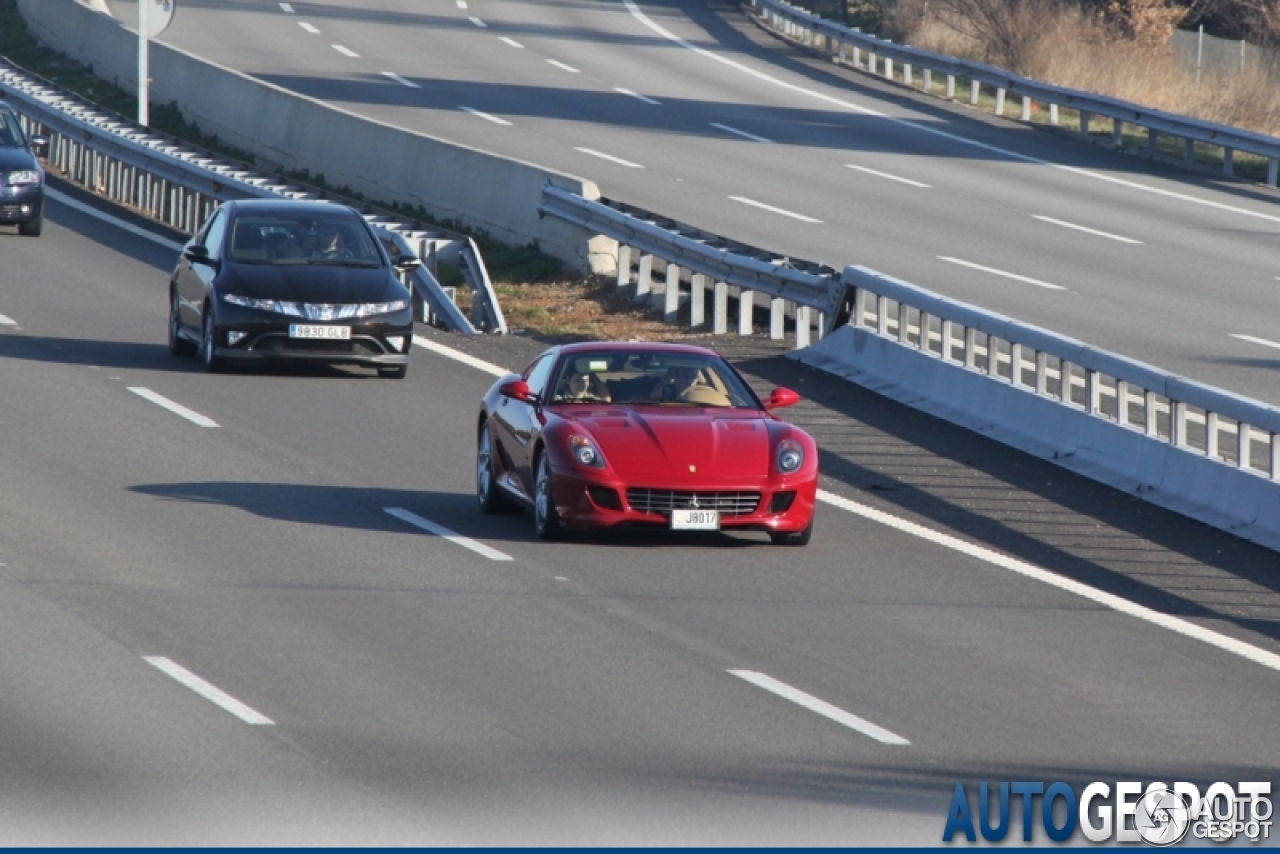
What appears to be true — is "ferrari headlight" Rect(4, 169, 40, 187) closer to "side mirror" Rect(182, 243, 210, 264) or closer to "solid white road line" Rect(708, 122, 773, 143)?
"side mirror" Rect(182, 243, 210, 264)

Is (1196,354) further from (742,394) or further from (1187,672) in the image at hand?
(1187,672)

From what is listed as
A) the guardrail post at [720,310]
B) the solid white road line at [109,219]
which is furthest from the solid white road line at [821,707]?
the solid white road line at [109,219]

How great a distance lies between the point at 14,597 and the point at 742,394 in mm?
5246

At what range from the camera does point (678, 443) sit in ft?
47.1

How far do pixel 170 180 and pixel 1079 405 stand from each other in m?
18.1

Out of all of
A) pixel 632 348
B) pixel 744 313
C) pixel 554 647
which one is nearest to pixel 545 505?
pixel 632 348

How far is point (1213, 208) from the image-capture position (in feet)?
116

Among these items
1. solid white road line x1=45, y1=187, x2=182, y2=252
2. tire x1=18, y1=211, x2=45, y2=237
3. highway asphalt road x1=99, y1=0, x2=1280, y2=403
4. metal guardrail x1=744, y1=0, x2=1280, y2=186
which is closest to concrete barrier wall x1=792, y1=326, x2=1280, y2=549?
highway asphalt road x1=99, y1=0, x2=1280, y2=403

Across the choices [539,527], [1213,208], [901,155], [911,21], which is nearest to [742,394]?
[539,527]

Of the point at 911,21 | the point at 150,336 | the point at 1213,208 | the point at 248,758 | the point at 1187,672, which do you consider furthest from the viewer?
the point at 911,21

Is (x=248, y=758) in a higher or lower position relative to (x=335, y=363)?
higher

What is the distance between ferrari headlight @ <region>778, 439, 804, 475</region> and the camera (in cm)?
1430

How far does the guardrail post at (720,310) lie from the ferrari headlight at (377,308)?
3.96m

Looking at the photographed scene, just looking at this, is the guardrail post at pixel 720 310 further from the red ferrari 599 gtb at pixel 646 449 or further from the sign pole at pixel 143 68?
the sign pole at pixel 143 68
